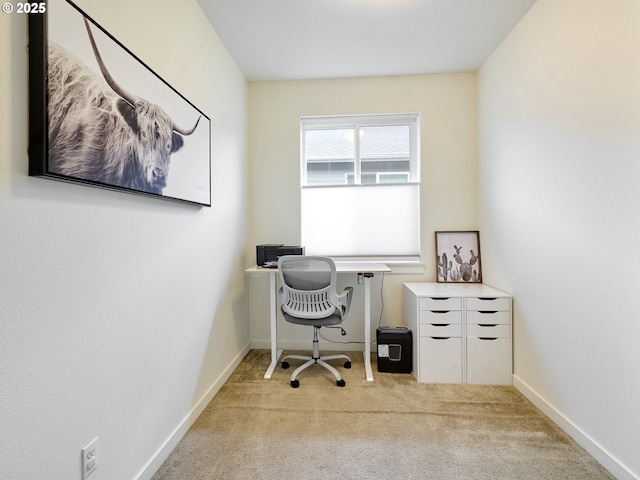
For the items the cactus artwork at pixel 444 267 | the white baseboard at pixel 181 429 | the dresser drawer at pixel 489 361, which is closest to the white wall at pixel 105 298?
the white baseboard at pixel 181 429

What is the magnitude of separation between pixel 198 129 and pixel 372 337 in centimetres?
239

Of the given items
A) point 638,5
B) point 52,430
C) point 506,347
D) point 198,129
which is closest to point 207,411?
point 52,430

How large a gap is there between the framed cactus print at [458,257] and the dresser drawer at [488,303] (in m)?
0.56

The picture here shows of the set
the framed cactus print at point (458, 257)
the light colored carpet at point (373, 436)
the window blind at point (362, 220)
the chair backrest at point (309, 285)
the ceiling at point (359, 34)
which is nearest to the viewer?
the light colored carpet at point (373, 436)

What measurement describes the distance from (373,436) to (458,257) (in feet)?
6.07

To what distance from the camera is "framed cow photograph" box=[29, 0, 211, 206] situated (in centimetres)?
88

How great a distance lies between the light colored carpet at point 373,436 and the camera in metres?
1.49

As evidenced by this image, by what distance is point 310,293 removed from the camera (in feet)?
7.54

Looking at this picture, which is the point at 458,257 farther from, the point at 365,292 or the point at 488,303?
the point at 365,292

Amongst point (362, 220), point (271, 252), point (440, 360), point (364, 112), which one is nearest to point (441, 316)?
point (440, 360)

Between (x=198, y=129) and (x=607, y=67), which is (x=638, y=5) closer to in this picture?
(x=607, y=67)

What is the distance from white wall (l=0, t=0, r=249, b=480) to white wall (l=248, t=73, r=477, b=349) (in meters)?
0.89

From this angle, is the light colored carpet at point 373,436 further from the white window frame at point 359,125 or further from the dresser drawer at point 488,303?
the white window frame at point 359,125

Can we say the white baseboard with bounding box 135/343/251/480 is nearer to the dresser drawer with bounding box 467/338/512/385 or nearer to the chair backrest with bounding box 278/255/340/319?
the chair backrest with bounding box 278/255/340/319
